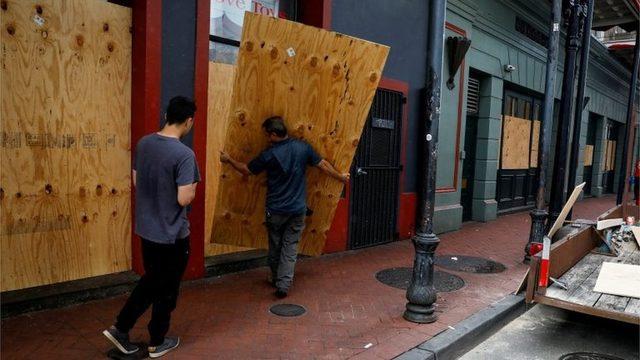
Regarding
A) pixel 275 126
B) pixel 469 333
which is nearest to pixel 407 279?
pixel 469 333

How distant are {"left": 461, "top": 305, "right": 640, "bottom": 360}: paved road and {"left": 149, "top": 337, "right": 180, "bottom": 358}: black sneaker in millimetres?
2329

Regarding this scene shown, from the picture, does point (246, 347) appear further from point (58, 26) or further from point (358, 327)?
point (58, 26)

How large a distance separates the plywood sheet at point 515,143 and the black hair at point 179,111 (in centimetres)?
958

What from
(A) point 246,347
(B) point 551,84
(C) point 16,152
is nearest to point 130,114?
(C) point 16,152

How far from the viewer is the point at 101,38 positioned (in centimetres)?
450

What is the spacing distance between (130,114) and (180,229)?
1.93 m

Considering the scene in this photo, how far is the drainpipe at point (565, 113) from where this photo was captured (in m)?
7.23

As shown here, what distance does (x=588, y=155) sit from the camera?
18.5 metres

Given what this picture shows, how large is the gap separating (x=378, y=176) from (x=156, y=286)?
481 cm

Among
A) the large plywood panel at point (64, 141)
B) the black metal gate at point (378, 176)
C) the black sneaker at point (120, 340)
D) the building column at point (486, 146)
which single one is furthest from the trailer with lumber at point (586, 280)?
the building column at point (486, 146)

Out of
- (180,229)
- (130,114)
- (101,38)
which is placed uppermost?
(101,38)

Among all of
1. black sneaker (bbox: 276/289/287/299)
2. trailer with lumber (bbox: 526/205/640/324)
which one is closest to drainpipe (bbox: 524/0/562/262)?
trailer with lumber (bbox: 526/205/640/324)

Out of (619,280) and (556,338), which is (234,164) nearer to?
(556,338)

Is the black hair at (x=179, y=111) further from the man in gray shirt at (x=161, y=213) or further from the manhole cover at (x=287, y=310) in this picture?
the manhole cover at (x=287, y=310)
